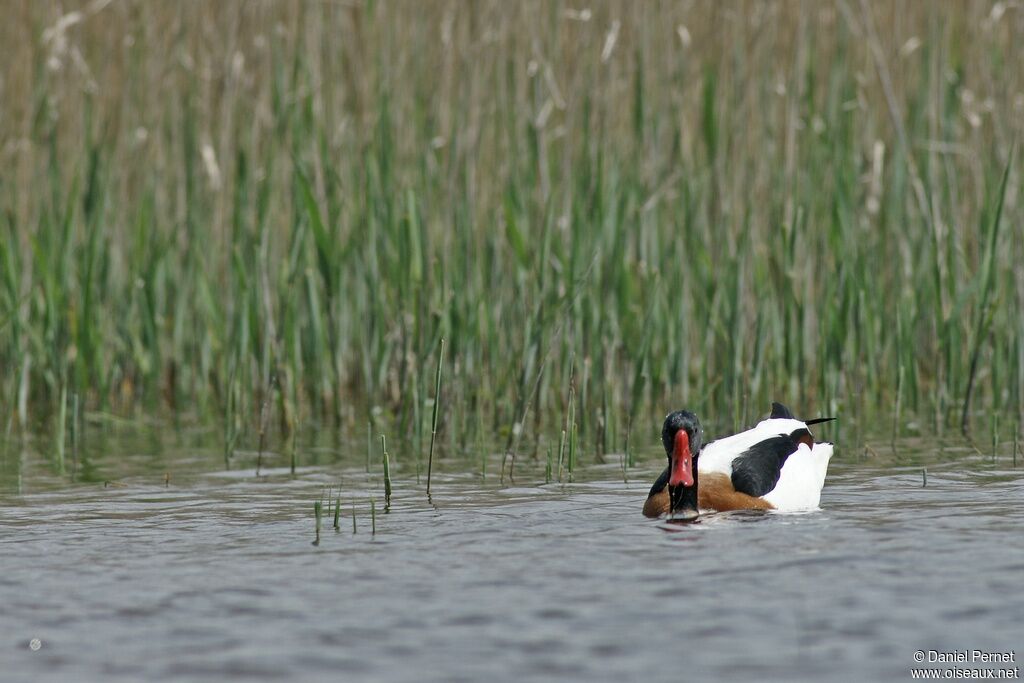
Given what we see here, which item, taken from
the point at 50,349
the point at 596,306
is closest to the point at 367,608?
the point at 596,306

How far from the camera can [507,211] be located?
25.7 feet

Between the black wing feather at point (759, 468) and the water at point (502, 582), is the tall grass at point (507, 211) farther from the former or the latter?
the water at point (502, 582)

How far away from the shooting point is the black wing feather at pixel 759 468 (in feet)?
21.2

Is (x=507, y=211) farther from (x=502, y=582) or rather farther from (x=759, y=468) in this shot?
(x=502, y=582)

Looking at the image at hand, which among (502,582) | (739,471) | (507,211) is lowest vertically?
(502,582)

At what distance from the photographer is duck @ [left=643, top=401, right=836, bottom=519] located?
6.26m

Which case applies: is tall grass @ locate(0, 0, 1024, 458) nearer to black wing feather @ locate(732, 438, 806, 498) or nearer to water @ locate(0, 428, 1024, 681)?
black wing feather @ locate(732, 438, 806, 498)

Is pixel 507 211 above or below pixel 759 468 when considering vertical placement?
above

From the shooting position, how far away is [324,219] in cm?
908

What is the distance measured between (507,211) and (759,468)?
202 cm

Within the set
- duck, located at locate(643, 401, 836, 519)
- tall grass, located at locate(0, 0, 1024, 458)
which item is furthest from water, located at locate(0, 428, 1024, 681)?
tall grass, located at locate(0, 0, 1024, 458)

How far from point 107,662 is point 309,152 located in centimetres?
520

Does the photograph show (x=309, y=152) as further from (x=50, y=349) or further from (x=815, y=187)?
(x=815, y=187)

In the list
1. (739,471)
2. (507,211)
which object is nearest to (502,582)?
(739,471)
